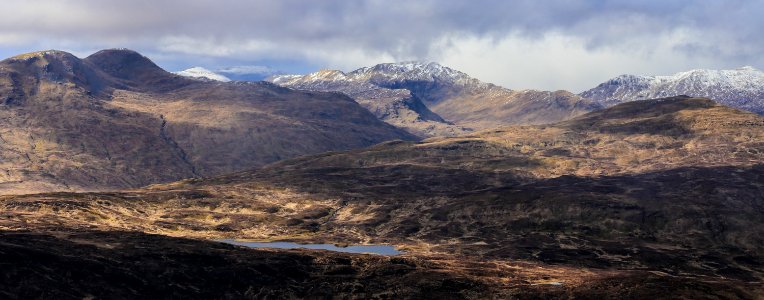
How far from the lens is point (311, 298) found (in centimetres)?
18038

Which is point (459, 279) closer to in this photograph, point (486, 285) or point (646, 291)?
point (486, 285)

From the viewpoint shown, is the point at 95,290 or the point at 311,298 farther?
the point at 311,298

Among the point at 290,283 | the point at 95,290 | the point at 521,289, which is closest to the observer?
the point at 95,290

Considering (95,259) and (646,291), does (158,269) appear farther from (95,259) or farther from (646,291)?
(646,291)

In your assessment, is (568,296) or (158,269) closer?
(568,296)

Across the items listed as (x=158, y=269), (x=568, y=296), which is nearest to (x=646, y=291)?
(x=568, y=296)

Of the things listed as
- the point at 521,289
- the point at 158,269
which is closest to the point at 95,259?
the point at 158,269

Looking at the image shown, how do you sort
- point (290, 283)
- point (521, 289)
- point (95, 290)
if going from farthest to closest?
1. point (290, 283)
2. point (521, 289)
3. point (95, 290)

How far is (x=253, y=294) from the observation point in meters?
183

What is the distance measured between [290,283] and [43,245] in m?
69.6

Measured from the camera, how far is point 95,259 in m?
187

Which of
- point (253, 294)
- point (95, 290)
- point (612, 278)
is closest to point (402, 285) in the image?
point (253, 294)

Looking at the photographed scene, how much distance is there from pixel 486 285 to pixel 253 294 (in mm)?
60456

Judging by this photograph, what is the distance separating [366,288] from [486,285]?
31.7 meters
